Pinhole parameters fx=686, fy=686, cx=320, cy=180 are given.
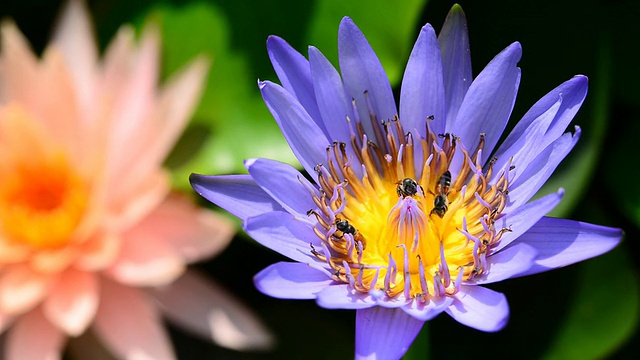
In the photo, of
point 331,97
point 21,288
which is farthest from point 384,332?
point 21,288

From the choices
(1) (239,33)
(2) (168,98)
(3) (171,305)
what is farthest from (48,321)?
Result: (1) (239,33)

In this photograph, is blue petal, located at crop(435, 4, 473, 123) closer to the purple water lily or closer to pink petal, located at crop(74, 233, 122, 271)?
the purple water lily

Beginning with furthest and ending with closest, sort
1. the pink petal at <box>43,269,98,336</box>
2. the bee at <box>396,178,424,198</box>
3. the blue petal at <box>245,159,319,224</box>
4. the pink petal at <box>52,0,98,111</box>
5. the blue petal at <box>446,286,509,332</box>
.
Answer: the pink petal at <box>52,0,98,111</box> → the pink petal at <box>43,269,98,336</box> → the bee at <box>396,178,424,198</box> → the blue petal at <box>245,159,319,224</box> → the blue petal at <box>446,286,509,332</box>

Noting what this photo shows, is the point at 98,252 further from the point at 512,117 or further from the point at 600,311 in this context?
the point at 600,311

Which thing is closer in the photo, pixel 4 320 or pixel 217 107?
pixel 4 320

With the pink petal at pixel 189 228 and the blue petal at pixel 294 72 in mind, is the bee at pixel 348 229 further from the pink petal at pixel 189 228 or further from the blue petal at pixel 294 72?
the pink petal at pixel 189 228

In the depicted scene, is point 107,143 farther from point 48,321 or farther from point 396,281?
Result: point 396,281

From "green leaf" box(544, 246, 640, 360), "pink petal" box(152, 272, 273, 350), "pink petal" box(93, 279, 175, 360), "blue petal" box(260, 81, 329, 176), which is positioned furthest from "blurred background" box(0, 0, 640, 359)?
"blue petal" box(260, 81, 329, 176)
